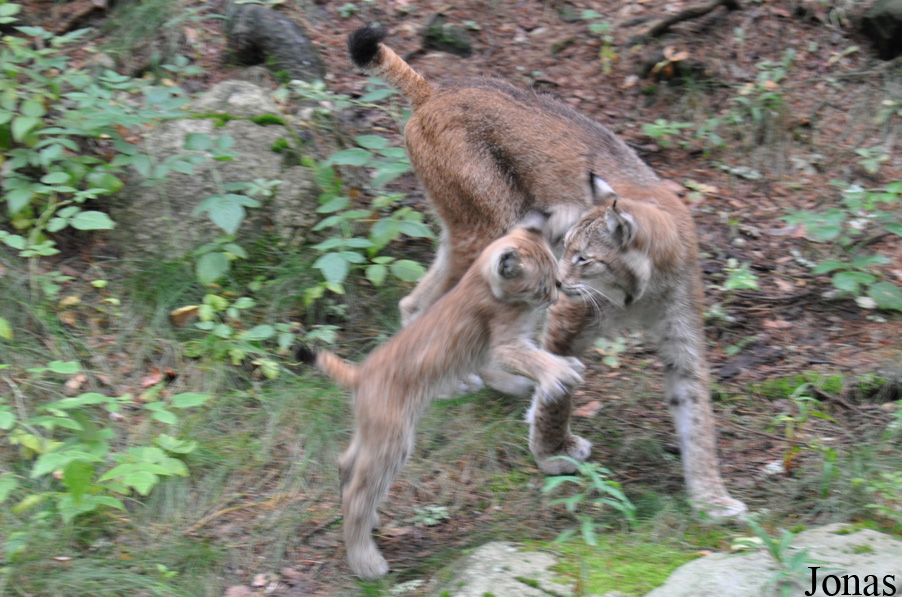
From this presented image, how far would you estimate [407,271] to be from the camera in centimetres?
533

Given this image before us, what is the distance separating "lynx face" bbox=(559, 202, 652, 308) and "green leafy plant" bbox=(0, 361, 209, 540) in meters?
2.00

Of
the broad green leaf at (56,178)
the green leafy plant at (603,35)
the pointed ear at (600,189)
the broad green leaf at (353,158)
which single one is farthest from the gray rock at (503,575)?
the green leafy plant at (603,35)

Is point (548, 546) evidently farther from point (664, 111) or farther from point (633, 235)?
point (664, 111)

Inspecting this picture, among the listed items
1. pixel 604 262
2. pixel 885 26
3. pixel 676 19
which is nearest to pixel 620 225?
pixel 604 262

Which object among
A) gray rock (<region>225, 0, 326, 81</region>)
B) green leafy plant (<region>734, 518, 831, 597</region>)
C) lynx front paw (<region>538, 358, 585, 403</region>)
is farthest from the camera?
gray rock (<region>225, 0, 326, 81</region>)

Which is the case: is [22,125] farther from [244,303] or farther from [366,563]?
[366,563]

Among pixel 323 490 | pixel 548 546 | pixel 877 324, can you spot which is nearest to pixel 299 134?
pixel 323 490

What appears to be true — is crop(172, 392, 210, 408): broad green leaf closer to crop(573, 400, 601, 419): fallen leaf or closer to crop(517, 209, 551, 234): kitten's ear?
crop(517, 209, 551, 234): kitten's ear

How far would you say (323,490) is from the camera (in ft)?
14.2

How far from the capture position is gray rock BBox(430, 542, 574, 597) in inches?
124

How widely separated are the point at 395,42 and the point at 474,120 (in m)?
3.04

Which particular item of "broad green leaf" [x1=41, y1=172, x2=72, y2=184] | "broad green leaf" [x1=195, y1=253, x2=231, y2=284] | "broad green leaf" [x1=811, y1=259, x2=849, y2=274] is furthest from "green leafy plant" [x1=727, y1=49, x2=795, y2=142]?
"broad green leaf" [x1=41, y1=172, x2=72, y2=184]

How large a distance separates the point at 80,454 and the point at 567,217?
9.46 ft

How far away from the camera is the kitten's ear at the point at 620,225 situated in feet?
13.4
